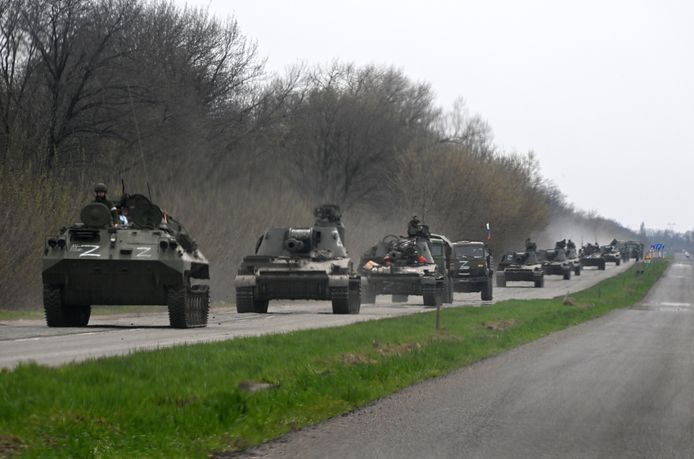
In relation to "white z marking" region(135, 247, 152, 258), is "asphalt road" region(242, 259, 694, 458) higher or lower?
lower

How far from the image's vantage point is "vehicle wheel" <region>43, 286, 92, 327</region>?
74.9 ft

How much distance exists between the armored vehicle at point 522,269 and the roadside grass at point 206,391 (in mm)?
40855

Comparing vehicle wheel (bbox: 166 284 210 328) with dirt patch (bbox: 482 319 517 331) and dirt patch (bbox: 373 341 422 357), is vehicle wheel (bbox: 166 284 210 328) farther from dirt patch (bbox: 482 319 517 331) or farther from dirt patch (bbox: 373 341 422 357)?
dirt patch (bbox: 482 319 517 331)

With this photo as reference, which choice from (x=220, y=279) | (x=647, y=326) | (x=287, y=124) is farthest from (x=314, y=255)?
(x=287, y=124)

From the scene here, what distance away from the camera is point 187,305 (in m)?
23.4

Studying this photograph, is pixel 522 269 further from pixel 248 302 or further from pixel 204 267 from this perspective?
pixel 204 267

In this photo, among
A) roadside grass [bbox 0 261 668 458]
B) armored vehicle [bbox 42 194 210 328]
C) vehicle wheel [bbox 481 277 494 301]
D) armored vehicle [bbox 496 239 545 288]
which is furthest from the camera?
armored vehicle [bbox 496 239 545 288]

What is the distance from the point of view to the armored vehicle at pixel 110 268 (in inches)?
888

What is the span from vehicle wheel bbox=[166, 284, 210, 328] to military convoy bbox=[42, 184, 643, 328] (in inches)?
0.8

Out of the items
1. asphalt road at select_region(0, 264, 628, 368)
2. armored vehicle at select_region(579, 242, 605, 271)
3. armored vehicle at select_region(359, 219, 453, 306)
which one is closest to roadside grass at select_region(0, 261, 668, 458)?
asphalt road at select_region(0, 264, 628, 368)

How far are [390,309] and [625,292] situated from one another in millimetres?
22492

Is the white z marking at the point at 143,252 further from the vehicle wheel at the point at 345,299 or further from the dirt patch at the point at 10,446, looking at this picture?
the dirt patch at the point at 10,446

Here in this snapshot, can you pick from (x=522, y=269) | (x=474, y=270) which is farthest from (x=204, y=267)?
(x=522, y=269)

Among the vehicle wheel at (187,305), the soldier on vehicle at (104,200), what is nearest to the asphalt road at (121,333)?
the vehicle wheel at (187,305)
